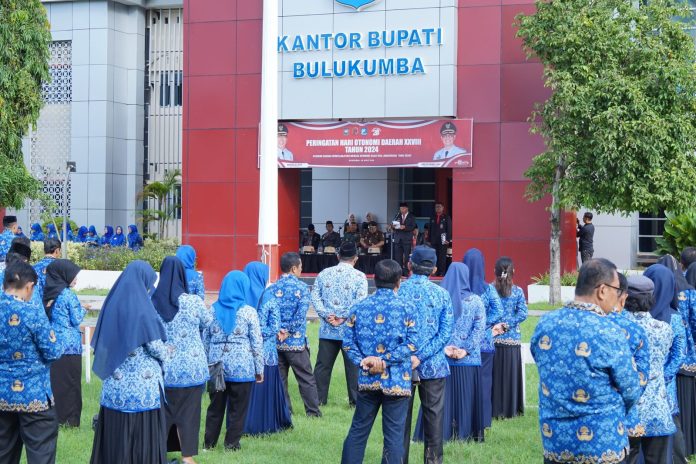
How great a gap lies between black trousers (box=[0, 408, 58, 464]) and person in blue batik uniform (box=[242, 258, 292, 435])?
2.76 meters

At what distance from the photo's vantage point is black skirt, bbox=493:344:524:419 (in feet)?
34.0

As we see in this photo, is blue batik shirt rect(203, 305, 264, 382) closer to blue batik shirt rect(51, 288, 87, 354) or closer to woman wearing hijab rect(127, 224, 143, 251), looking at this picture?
blue batik shirt rect(51, 288, 87, 354)

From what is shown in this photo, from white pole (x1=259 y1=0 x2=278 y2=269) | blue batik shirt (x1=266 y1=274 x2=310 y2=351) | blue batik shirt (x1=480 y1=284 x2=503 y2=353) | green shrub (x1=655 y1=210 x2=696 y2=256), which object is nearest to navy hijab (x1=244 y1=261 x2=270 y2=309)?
blue batik shirt (x1=266 y1=274 x2=310 y2=351)

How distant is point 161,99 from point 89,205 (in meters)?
4.67

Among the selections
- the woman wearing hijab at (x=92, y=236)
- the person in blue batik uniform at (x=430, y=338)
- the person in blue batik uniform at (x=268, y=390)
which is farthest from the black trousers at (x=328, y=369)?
the woman wearing hijab at (x=92, y=236)

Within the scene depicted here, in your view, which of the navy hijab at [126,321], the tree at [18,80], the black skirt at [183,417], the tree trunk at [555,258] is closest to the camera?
the navy hijab at [126,321]

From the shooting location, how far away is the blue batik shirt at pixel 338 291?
1039cm

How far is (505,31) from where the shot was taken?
73.5ft

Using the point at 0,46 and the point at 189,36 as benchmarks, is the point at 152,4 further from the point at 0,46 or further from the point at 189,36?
the point at 0,46

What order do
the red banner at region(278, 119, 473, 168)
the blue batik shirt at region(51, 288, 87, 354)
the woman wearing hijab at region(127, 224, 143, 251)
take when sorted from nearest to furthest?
the blue batik shirt at region(51, 288, 87, 354), the red banner at region(278, 119, 473, 168), the woman wearing hijab at region(127, 224, 143, 251)

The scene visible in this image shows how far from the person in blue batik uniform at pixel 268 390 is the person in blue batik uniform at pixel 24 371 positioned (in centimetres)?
280

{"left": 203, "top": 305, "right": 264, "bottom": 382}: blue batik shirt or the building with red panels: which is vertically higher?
the building with red panels

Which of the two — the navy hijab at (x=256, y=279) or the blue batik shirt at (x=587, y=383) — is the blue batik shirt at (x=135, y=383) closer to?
the navy hijab at (x=256, y=279)

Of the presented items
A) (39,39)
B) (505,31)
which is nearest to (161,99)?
(39,39)
